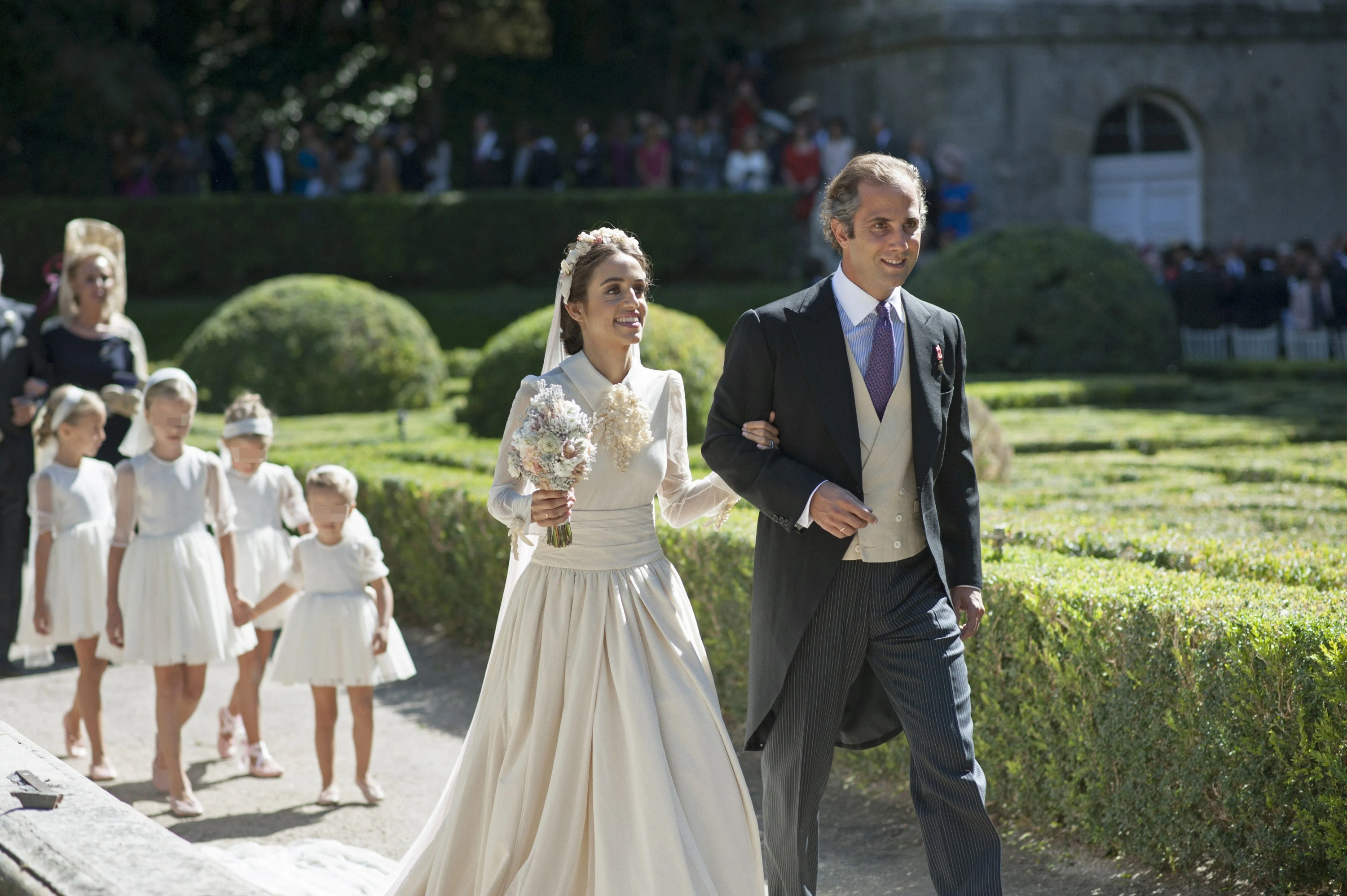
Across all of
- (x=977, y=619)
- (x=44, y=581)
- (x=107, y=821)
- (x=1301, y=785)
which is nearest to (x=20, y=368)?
(x=44, y=581)

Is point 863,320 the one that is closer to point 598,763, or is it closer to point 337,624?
point 598,763

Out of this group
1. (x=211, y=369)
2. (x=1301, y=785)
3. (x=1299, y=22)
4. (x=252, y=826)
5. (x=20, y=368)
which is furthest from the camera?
(x=1299, y=22)

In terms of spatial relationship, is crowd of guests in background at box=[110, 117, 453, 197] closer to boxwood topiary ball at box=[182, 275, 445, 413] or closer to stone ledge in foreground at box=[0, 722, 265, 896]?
boxwood topiary ball at box=[182, 275, 445, 413]

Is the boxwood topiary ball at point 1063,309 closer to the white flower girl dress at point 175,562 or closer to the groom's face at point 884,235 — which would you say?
the white flower girl dress at point 175,562

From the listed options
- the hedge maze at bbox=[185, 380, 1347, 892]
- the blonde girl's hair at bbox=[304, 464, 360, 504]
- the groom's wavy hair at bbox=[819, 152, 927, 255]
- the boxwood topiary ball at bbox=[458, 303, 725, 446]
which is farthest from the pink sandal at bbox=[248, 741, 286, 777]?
the boxwood topiary ball at bbox=[458, 303, 725, 446]

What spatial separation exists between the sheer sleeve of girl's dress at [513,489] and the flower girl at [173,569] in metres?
1.95

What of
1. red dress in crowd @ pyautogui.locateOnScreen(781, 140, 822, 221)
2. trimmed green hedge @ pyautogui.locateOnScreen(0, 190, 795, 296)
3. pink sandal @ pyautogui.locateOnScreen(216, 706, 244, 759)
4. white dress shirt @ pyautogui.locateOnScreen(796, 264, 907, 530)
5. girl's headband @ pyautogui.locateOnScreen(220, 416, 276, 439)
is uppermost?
red dress in crowd @ pyautogui.locateOnScreen(781, 140, 822, 221)

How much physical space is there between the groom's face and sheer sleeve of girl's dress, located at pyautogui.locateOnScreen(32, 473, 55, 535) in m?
3.76

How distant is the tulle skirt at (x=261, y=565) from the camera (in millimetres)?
5672

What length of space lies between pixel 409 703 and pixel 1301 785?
12.9ft

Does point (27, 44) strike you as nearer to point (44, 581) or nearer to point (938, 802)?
point (44, 581)

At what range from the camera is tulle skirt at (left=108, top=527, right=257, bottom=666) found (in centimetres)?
511

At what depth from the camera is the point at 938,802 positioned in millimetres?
3377

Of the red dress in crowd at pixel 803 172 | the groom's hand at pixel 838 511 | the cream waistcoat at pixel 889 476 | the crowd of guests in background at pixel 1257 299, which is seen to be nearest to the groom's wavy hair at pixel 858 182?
the cream waistcoat at pixel 889 476
